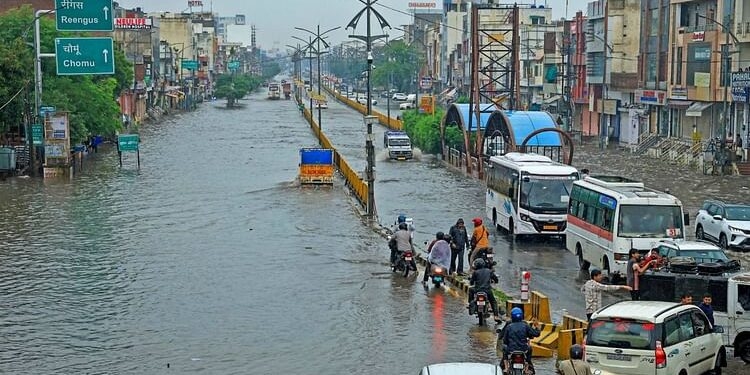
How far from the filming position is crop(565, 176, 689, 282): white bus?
24781 millimetres

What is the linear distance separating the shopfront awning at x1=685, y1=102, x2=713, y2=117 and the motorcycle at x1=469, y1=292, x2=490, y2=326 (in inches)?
1750

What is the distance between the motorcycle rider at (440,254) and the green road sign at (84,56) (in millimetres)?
27904

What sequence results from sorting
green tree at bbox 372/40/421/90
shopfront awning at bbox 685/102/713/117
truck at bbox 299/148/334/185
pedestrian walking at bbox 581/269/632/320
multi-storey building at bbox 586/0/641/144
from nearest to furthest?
pedestrian walking at bbox 581/269/632/320 → truck at bbox 299/148/334/185 → shopfront awning at bbox 685/102/713/117 → multi-storey building at bbox 586/0/641/144 → green tree at bbox 372/40/421/90

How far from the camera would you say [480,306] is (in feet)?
65.9

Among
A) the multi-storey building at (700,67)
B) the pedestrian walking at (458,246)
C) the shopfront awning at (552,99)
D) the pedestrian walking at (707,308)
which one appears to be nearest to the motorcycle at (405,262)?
the pedestrian walking at (458,246)

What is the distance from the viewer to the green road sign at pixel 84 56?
48375 millimetres

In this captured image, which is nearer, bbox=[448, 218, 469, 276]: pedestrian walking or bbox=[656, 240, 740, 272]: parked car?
bbox=[656, 240, 740, 272]: parked car

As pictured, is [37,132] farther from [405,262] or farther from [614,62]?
[614,62]

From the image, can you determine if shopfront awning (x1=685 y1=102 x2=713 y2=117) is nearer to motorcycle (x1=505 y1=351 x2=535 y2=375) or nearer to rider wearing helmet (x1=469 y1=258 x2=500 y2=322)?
rider wearing helmet (x1=469 y1=258 x2=500 y2=322)

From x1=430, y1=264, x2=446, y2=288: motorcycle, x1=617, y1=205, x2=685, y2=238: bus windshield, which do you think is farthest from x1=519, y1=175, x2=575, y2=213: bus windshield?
x1=430, y1=264, x2=446, y2=288: motorcycle

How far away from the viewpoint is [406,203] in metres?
42.5

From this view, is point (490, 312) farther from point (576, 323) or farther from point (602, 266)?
point (602, 266)

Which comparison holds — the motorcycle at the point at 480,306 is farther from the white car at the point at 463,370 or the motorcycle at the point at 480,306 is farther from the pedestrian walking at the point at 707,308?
the white car at the point at 463,370

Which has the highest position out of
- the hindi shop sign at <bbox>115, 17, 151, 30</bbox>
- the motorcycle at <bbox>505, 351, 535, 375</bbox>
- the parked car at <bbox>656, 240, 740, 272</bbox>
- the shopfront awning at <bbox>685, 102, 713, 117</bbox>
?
the hindi shop sign at <bbox>115, 17, 151, 30</bbox>
